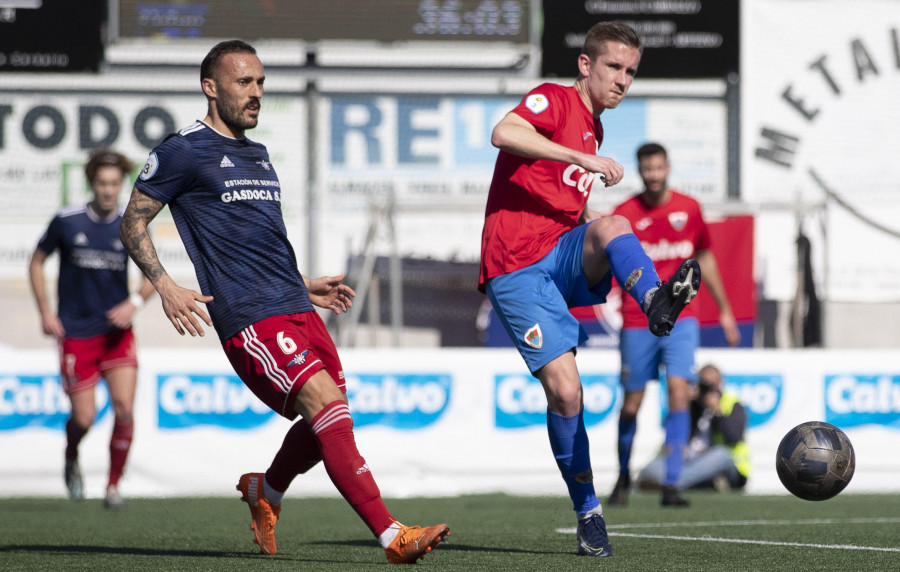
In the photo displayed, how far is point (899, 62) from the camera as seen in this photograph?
1744 centimetres

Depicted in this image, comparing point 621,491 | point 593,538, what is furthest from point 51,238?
point 593,538

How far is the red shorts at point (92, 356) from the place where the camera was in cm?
848

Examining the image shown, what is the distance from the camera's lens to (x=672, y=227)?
864cm

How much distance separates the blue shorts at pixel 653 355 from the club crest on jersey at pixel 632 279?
358cm

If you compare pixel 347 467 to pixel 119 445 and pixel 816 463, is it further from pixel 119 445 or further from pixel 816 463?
pixel 119 445

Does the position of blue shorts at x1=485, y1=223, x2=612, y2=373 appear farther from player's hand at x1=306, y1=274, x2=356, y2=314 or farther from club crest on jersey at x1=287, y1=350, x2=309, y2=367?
club crest on jersey at x1=287, y1=350, x2=309, y2=367

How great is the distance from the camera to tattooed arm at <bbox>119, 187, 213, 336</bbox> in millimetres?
4730

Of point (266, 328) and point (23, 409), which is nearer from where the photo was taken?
point (266, 328)

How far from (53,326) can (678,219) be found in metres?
4.16

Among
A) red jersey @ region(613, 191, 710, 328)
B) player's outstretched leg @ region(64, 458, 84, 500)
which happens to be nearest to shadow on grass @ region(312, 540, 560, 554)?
red jersey @ region(613, 191, 710, 328)

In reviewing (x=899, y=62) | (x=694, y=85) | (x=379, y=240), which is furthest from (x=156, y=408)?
(x=899, y=62)

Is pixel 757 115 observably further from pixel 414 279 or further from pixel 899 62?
pixel 414 279

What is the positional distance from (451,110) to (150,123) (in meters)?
3.86

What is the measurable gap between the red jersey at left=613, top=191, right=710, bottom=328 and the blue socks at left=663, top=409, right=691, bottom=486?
678mm
